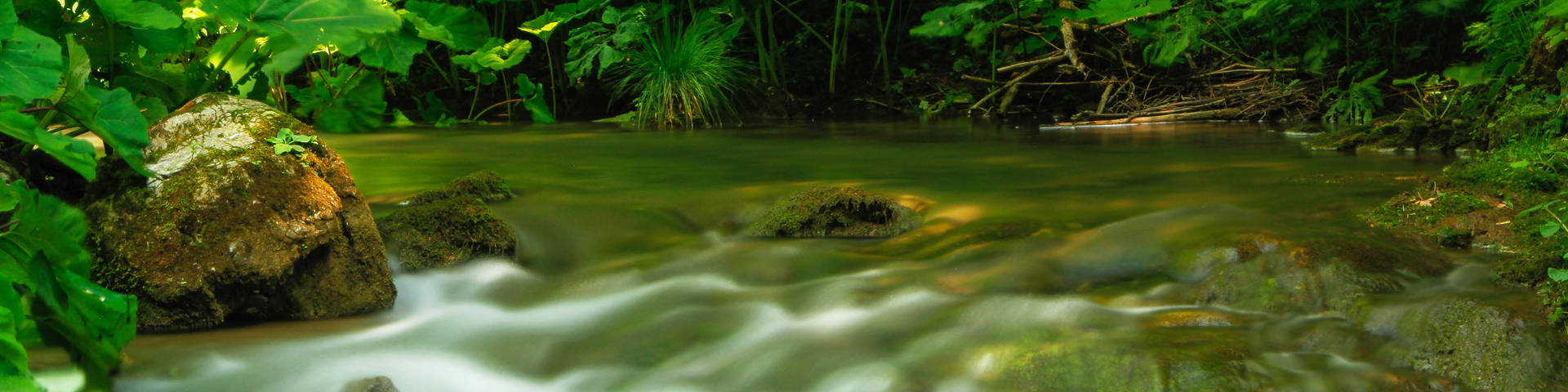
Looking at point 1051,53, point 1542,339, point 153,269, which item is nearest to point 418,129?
point 1051,53

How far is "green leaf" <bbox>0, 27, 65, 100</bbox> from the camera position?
1.91m

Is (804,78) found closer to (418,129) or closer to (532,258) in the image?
(418,129)

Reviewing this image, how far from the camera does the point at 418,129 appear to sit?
884 cm

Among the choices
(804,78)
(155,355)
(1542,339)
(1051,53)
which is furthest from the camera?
(804,78)

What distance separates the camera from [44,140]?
1990 mm

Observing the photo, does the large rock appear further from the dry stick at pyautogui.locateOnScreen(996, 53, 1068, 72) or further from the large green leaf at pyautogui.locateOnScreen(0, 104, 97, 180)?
the dry stick at pyautogui.locateOnScreen(996, 53, 1068, 72)

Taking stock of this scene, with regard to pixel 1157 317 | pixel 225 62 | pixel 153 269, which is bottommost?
pixel 1157 317

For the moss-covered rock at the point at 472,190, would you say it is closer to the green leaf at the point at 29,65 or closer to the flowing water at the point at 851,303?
the flowing water at the point at 851,303

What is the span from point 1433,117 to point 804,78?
6.19m

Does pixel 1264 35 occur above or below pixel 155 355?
above

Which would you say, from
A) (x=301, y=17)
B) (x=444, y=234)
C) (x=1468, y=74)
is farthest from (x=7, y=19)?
(x=1468, y=74)

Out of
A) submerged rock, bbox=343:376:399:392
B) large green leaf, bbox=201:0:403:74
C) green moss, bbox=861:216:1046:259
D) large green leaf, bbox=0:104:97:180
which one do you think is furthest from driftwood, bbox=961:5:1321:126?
large green leaf, bbox=0:104:97:180

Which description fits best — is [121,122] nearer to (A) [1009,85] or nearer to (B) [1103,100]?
(B) [1103,100]

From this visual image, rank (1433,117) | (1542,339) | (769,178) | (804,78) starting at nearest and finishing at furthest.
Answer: (1542,339) < (769,178) < (1433,117) < (804,78)
